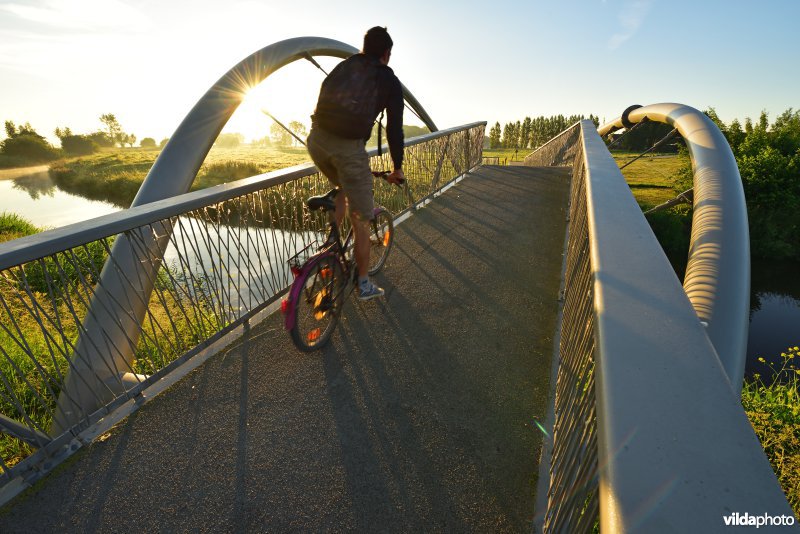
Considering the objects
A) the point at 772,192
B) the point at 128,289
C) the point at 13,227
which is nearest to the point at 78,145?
the point at 13,227

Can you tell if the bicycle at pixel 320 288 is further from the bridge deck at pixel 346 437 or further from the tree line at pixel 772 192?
the tree line at pixel 772 192

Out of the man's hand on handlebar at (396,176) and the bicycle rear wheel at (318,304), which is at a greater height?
the man's hand on handlebar at (396,176)

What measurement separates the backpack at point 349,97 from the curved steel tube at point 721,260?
2261 millimetres

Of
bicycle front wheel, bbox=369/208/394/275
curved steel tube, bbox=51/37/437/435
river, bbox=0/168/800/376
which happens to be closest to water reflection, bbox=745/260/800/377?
river, bbox=0/168/800/376

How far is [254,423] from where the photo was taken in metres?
2.45

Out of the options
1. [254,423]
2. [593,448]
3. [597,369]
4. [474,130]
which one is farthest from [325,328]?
[474,130]

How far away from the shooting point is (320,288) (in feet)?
10.2

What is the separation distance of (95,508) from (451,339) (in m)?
2.46

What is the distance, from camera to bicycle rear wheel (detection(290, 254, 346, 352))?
296 centimetres

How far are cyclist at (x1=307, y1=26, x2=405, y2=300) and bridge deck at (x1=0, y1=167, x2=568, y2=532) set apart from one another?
1.09m

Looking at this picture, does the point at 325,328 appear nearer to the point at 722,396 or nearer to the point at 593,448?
the point at 593,448

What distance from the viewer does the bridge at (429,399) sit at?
2.24 ft

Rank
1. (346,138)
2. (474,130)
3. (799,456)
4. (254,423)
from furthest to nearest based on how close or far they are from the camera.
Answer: (474,130), (799,456), (346,138), (254,423)

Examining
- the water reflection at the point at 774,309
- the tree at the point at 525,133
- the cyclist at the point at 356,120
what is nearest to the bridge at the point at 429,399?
the cyclist at the point at 356,120
